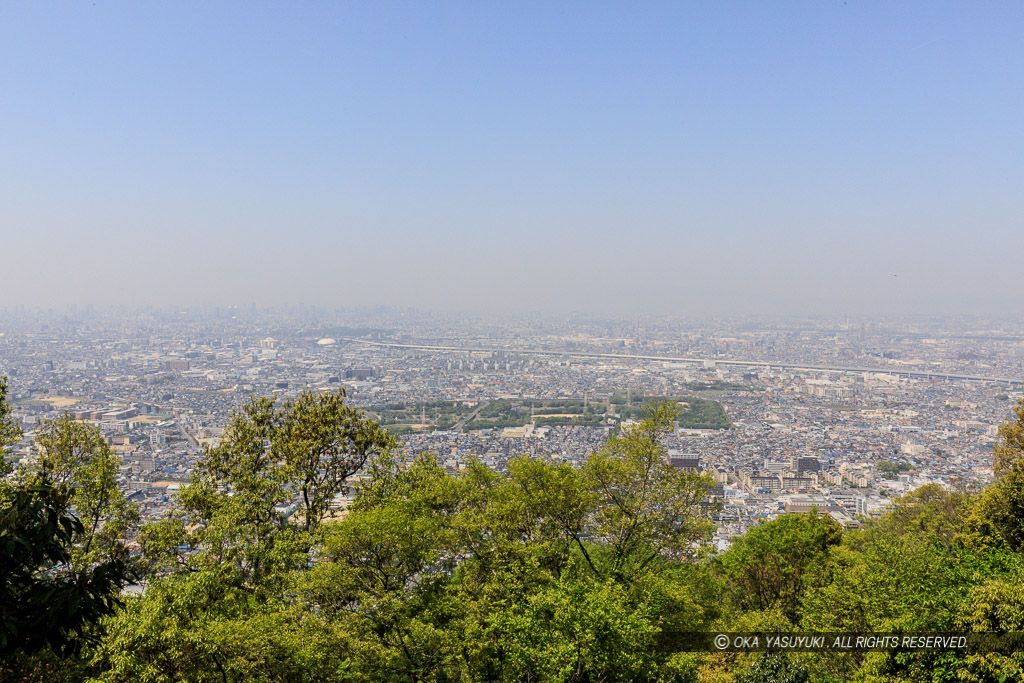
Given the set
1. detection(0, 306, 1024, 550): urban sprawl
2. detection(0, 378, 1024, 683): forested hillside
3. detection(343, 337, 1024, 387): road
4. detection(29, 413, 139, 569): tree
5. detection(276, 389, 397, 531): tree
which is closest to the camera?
detection(0, 378, 1024, 683): forested hillside

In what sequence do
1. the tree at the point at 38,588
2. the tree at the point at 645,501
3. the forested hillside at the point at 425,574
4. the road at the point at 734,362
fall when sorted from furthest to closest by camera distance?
the road at the point at 734,362 < the tree at the point at 645,501 < the forested hillside at the point at 425,574 < the tree at the point at 38,588

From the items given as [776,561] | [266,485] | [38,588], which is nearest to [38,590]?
[38,588]

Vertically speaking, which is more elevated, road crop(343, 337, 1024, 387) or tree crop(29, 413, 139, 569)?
tree crop(29, 413, 139, 569)

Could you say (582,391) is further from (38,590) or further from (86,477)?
(38,590)

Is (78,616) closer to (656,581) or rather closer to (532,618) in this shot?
(532,618)

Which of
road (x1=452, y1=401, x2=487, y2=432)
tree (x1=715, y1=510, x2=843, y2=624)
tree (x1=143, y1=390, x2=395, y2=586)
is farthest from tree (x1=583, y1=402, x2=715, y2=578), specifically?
road (x1=452, y1=401, x2=487, y2=432)

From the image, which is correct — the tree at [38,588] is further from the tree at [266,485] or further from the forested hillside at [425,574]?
the tree at [266,485]

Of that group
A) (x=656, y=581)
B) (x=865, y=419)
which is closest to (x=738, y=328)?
(x=865, y=419)

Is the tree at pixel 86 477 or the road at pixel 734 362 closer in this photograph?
the tree at pixel 86 477

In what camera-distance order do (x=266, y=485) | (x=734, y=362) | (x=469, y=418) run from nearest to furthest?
(x=266, y=485) < (x=469, y=418) < (x=734, y=362)

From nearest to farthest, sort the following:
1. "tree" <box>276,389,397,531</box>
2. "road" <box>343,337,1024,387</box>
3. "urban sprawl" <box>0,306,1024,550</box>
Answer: "tree" <box>276,389,397,531</box> → "urban sprawl" <box>0,306,1024,550</box> → "road" <box>343,337,1024,387</box>

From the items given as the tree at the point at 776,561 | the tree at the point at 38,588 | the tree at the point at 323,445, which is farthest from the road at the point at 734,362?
the tree at the point at 38,588

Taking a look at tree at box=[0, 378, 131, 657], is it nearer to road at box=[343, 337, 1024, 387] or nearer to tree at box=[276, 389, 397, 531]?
tree at box=[276, 389, 397, 531]
